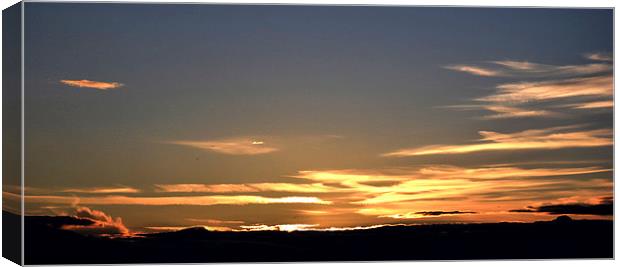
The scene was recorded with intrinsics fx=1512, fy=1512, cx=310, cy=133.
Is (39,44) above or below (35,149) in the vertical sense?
above

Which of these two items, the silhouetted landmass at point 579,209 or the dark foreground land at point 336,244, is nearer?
the dark foreground land at point 336,244

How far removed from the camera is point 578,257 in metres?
16.3

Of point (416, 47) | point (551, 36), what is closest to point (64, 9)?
point (416, 47)

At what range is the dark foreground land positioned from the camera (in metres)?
15.6

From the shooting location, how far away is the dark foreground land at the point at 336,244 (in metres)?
15.6

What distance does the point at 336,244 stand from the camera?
52.4ft

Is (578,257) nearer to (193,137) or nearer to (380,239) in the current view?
(380,239)

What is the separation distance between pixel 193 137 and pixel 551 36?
3976mm

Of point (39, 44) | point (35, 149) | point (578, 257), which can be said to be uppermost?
point (39, 44)

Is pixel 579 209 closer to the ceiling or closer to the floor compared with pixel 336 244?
closer to the ceiling

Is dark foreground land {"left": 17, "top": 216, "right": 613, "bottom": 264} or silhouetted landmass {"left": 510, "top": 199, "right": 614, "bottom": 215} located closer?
dark foreground land {"left": 17, "top": 216, "right": 613, "bottom": 264}

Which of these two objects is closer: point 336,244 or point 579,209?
point 336,244

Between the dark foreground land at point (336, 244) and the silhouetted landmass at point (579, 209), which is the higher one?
the silhouetted landmass at point (579, 209)

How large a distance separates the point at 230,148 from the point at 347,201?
4.48 feet
